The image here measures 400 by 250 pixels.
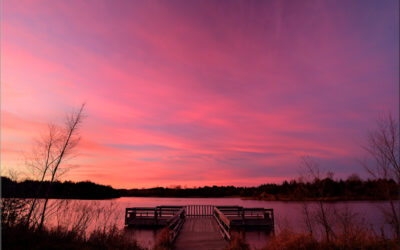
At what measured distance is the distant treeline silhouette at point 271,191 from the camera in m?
9.89

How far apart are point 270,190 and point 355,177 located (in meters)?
60.3

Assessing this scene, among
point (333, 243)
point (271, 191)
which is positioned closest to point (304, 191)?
point (333, 243)

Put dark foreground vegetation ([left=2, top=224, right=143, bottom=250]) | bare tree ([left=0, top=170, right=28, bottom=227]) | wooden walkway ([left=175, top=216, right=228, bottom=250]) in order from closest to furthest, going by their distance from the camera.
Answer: dark foreground vegetation ([left=2, top=224, right=143, bottom=250])
bare tree ([left=0, top=170, right=28, bottom=227])
wooden walkway ([left=175, top=216, right=228, bottom=250])

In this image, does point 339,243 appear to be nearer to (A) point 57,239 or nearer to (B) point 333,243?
(B) point 333,243

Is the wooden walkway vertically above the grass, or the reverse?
the grass

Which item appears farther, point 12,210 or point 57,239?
point 57,239

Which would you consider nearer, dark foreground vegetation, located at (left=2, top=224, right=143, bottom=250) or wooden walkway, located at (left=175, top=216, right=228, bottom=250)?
dark foreground vegetation, located at (left=2, top=224, right=143, bottom=250)

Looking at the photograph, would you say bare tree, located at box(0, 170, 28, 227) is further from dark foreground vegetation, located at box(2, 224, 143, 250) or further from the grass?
the grass

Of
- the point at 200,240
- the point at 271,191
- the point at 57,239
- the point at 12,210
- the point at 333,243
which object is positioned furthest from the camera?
the point at 271,191

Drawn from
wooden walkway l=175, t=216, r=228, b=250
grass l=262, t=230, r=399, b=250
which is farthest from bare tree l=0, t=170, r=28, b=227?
grass l=262, t=230, r=399, b=250

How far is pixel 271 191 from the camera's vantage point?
73.4m

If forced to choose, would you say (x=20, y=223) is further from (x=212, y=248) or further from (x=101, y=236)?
(x=212, y=248)

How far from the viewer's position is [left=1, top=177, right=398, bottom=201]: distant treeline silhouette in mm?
9893

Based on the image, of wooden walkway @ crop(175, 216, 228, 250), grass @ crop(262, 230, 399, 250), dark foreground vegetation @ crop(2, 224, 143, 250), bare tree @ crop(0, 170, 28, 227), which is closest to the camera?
dark foreground vegetation @ crop(2, 224, 143, 250)
